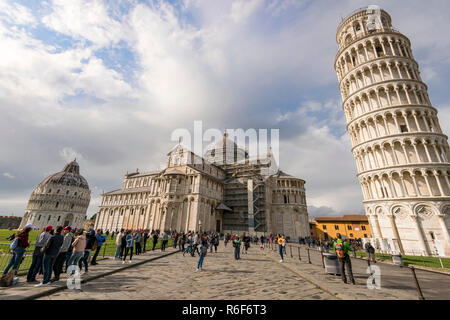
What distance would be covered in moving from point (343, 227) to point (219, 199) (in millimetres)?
36284

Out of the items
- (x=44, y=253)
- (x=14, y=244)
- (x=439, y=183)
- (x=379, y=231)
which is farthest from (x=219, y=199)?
(x=14, y=244)

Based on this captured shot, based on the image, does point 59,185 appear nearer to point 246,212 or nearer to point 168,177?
point 168,177

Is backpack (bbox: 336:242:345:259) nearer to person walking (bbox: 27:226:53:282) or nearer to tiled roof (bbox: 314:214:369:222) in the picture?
person walking (bbox: 27:226:53:282)

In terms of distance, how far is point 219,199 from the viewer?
142 feet

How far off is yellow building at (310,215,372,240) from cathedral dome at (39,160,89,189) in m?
99.7

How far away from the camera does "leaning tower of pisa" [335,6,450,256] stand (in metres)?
19.5

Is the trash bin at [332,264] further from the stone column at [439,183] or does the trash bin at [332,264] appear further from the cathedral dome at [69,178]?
the cathedral dome at [69,178]

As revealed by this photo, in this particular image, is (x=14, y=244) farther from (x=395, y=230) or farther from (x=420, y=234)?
(x=420, y=234)

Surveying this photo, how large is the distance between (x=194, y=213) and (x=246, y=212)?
12424 mm

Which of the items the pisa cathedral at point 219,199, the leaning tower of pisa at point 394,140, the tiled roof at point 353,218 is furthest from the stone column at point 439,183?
the tiled roof at point 353,218

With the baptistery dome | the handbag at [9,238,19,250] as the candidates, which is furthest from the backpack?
the baptistery dome

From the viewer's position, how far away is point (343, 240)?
765 cm

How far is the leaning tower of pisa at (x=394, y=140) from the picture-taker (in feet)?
64.1
